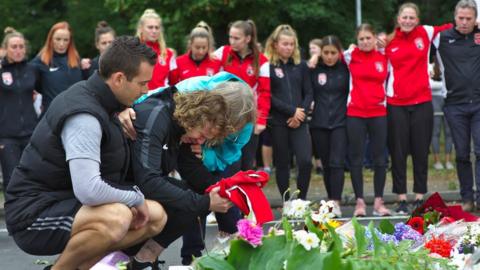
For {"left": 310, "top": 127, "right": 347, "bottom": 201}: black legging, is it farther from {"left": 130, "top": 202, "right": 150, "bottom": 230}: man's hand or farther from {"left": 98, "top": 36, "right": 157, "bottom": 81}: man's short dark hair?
{"left": 98, "top": 36, "right": 157, "bottom": 81}: man's short dark hair

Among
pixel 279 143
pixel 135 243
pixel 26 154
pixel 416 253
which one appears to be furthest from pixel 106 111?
pixel 279 143

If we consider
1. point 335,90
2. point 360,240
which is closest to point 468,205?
point 335,90

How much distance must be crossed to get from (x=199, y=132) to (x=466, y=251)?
1716 millimetres

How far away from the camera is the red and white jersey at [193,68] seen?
9406 mm

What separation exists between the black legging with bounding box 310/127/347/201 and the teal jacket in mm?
3362

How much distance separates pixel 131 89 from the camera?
4934 mm

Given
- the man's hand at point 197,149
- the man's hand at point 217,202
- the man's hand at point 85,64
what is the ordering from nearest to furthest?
the man's hand at point 217,202 → the man's hand at point 197,149 → the man's hand at point 85,64

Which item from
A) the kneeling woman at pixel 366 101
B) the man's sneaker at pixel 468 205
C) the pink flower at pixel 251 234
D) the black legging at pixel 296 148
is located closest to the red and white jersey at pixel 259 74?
the black legging at pixel 296 148

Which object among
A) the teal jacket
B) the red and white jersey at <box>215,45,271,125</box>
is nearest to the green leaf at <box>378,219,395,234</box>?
the teal jacket

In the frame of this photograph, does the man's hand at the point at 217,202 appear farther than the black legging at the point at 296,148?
No

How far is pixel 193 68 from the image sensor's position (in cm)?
947

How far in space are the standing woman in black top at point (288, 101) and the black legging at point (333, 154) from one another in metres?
0.23

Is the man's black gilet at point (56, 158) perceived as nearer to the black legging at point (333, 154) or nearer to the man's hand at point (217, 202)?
the man's hand at point (217, 202)

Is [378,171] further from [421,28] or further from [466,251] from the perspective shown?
[466,251]
